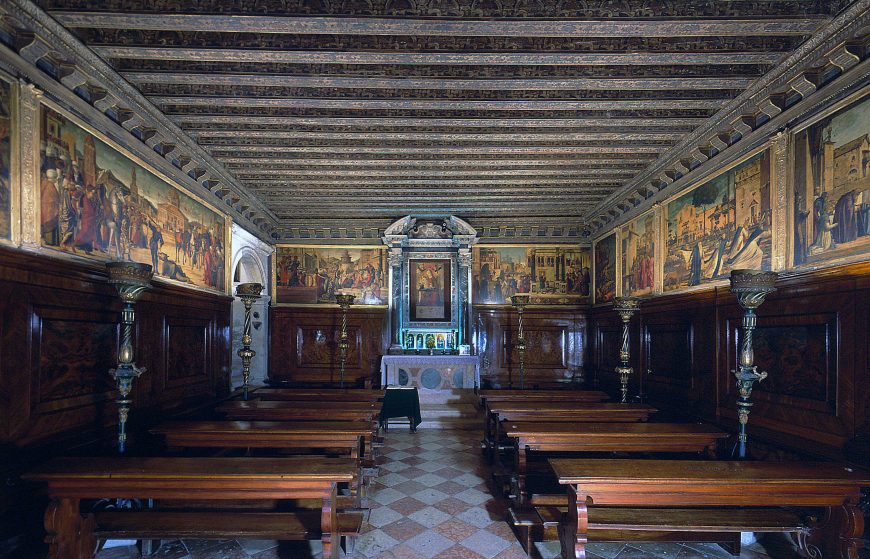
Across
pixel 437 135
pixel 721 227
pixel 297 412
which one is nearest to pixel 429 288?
pixel 437 135

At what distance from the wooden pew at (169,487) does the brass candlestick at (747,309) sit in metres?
3.84

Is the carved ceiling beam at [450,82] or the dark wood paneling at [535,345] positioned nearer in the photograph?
the carved ceiling beam at [450,82]

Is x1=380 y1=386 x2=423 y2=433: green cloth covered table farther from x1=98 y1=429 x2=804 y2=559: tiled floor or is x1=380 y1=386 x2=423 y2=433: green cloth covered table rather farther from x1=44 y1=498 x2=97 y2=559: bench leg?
x1=44 y1=498 x2=97 y2=559: bench leg

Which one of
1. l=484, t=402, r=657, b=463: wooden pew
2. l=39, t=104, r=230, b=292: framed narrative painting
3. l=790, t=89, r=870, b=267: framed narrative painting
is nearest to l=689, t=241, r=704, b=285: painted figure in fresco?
l=790, t=89, r=870, b=267: framed narrative painting

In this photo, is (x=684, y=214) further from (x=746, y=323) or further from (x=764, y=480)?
(x=764, y=480)

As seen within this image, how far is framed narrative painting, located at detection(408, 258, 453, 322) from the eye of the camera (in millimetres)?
11562

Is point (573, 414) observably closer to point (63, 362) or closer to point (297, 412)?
point (297, 412)

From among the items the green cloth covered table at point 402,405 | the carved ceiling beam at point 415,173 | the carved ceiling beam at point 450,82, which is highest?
the carved ceiling beam at point 450,82

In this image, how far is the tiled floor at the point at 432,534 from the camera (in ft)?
13.5

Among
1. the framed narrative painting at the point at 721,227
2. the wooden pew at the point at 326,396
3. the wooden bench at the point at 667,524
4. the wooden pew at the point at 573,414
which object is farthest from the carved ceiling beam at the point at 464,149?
the wooden bench at the point at 667,524

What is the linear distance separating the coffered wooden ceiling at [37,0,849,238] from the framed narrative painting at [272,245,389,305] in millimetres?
3724

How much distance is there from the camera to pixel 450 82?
5125mm

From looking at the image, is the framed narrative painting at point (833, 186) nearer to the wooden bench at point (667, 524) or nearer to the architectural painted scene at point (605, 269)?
the wooden bench at point (667, 524)

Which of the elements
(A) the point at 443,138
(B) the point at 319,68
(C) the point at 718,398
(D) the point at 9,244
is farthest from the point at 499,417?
(D) the point at 9,244
